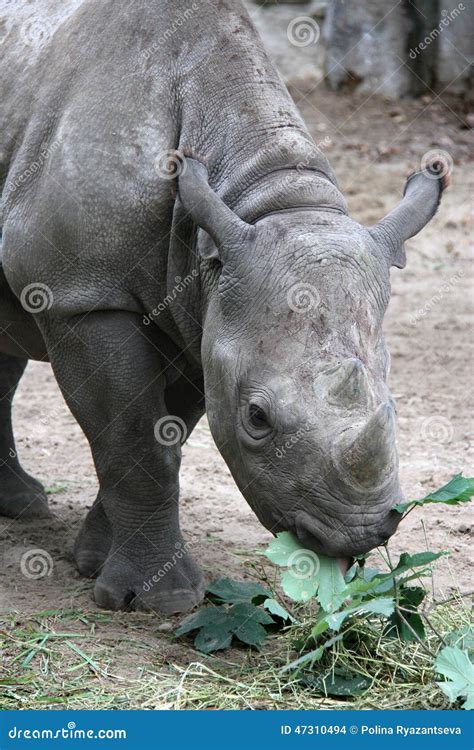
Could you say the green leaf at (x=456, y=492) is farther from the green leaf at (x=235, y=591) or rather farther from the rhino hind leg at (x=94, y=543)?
the rhino hind leg at (x=94, y=543)

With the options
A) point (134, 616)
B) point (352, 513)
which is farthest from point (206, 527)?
point (352, 513)

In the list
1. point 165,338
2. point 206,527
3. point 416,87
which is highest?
point 165,338

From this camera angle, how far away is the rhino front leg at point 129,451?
17.2 feet

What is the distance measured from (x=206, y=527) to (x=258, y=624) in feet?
5.69

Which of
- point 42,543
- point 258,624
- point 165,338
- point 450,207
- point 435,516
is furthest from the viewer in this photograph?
point 450,207

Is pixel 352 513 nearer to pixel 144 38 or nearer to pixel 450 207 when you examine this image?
pixel 144 38

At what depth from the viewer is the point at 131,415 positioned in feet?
17.4
